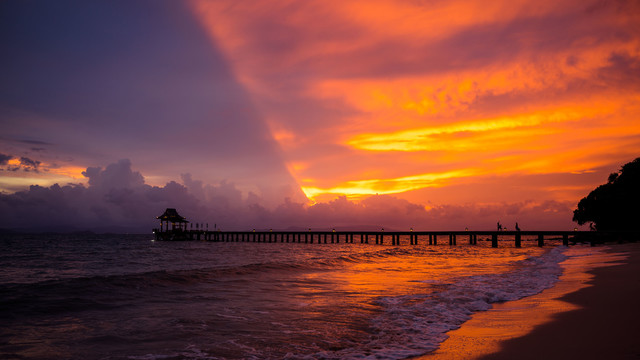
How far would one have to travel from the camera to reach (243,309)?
1020 centimetres

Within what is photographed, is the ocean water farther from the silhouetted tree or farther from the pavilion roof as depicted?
the pavilion roof

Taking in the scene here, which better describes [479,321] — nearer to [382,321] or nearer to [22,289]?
[382,321]

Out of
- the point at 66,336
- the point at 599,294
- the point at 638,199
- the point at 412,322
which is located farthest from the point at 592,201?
the point at 66,336

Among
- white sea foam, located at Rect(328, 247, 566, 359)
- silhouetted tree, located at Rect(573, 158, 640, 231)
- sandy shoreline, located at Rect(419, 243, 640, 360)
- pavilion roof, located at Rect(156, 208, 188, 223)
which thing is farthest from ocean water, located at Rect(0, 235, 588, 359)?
pavilion roof, located at Rect(156, 208, 188, 223)

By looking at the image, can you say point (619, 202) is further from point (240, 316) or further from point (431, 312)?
point (240, 316)

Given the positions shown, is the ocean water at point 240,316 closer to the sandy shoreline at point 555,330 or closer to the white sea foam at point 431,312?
the white sea foam at point 431,312

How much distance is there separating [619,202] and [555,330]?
80.7 m

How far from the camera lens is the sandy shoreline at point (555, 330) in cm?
555

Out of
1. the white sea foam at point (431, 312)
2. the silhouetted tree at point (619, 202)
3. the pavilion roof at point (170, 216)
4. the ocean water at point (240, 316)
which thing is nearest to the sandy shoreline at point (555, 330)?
the white sea foam at point (431, 312)

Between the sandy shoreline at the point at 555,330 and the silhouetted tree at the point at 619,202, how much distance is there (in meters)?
73.7

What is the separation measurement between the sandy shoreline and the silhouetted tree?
2902 inches

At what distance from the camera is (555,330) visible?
6.93 m

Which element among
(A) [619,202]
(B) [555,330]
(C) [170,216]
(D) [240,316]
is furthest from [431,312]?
(C) [170,216]

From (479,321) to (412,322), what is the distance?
1.44 metres
